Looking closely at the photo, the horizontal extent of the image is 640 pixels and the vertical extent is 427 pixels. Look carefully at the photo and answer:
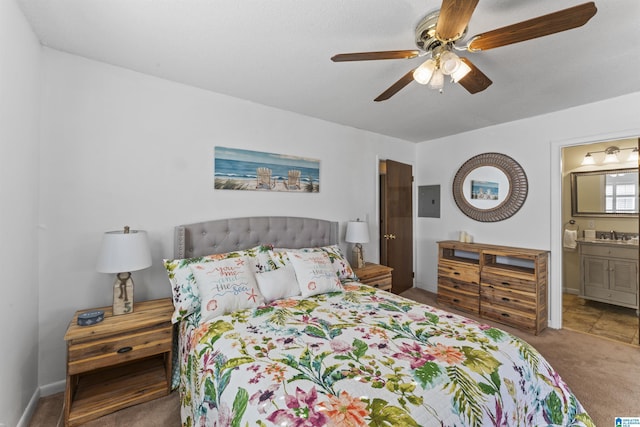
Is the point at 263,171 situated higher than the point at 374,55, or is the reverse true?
the point at 374,55

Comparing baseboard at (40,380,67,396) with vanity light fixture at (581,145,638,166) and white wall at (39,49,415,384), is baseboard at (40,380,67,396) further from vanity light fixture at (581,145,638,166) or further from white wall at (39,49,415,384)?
vanity light fixture at (581,145,638,166)

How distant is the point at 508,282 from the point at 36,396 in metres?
4.39

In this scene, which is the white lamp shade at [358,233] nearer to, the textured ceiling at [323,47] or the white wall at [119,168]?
the white wall at [119,168]

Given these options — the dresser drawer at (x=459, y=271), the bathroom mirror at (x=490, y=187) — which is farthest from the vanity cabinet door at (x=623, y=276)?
the dresser drawer at (x=459, y=271)

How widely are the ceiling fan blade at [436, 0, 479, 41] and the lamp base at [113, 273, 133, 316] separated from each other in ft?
8.17

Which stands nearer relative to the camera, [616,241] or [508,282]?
[508,282]

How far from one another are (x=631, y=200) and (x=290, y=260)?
15.5 feet

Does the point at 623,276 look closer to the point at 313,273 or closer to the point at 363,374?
the point at 313,273

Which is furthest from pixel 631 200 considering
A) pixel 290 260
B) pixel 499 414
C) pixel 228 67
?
pixel 228 67

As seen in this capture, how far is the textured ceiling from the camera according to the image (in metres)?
1.56

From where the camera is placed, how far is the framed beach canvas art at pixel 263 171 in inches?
108

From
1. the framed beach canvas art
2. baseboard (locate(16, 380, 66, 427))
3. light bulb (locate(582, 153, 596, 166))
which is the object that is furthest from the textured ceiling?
baseboard (locate(16, 380, 66, 427))

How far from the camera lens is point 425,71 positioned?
5.28ft

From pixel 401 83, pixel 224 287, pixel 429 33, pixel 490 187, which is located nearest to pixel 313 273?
pixel 224 287
